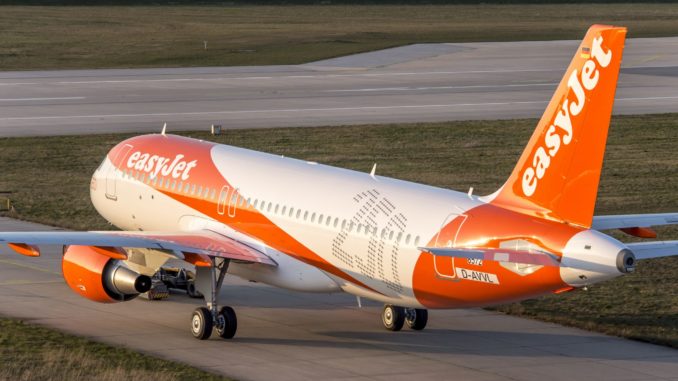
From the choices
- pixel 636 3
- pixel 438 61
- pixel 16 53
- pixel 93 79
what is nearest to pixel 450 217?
pixel 93 79

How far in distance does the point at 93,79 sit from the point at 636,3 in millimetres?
114181

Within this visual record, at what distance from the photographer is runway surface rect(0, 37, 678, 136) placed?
7512 centimetres

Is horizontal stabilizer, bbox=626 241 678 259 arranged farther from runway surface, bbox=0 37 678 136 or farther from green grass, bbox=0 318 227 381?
runway surface, bbox=0 37 678 136

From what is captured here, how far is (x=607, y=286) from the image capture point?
3931 cm

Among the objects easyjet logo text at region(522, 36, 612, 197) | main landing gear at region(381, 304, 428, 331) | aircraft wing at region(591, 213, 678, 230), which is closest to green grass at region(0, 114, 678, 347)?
aircraft wing at region(591, 213, 678, 230)

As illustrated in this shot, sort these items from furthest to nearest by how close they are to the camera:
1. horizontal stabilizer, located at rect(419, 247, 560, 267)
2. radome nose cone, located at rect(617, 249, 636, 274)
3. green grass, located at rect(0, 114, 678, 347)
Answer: green grass, located at rect(0, 114, 678, 347) → horizontal stabilizer, located at rect(419, 247, 560, 267) → radome nose cone, located at rect(617, 249, 636, 274)

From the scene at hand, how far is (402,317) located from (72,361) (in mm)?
8174

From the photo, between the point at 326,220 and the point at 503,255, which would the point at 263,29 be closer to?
the point at 326,220

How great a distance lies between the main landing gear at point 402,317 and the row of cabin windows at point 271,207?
295cm

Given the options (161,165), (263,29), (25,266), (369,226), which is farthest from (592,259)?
(263,29)

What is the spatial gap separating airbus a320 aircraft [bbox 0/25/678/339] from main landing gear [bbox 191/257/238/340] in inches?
1.5

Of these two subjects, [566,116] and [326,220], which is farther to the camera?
[326,220]

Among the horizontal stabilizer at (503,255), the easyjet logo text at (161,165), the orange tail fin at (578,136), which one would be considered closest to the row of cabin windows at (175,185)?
the easyjet logo text at (161,165)

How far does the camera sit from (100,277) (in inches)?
1326
